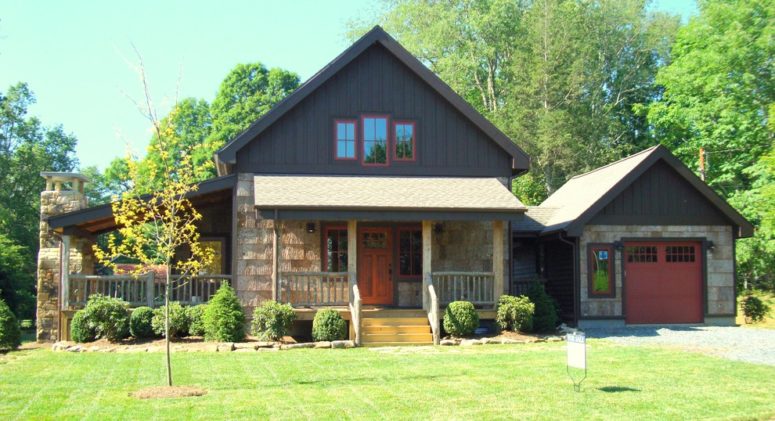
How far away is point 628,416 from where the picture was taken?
9.71 metres

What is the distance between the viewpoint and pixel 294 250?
20.0m

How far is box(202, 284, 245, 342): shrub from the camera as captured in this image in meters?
17.4

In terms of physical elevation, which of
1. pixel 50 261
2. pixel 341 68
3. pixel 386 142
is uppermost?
pixel 341 68

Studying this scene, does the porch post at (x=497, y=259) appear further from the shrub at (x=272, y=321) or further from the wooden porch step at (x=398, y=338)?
the shrub at (x=272, y=321)

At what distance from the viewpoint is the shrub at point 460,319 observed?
18.3m

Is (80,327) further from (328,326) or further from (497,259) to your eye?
(497,259)

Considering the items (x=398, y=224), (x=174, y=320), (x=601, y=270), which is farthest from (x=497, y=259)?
(x=174, y=320)

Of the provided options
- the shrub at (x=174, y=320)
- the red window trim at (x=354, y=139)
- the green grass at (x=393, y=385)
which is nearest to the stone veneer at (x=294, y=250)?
the shrub at (x=174, y=320)

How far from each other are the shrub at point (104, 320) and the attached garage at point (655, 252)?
38.3 feet

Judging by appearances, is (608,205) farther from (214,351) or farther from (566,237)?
(214,351)

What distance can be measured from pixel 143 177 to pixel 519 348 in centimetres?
853

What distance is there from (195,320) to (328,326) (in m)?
3.13

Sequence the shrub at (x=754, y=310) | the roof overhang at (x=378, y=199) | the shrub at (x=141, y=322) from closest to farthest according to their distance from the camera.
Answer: the shrub at (x=141, y=322)
the roof overhang at (x=378, y=199)
the shrub at (x=754, y=310)

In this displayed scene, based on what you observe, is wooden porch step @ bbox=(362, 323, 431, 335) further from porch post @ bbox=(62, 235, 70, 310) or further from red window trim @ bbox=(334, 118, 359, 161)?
porch post @ bbox=(62, 235, 70, 310)
